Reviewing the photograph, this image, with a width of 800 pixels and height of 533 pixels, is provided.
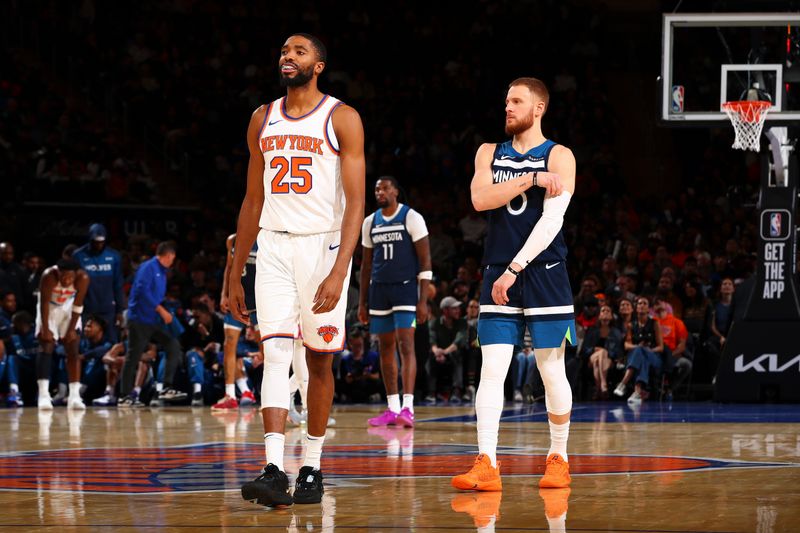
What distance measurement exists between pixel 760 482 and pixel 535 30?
17512mm

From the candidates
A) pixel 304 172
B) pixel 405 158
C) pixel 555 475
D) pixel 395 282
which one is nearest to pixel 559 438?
pixel 555 475

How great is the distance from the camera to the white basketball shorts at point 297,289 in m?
5.94

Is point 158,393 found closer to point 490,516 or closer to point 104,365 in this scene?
point 104,365

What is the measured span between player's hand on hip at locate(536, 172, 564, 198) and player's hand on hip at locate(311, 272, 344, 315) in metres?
1.24

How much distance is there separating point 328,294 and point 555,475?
5.11 feet

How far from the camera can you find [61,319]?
48.6ft

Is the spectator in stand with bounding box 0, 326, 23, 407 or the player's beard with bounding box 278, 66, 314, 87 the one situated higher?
the player's beard with bounding box 278, 66, 314, 87

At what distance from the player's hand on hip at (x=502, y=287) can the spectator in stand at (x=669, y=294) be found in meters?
9.14

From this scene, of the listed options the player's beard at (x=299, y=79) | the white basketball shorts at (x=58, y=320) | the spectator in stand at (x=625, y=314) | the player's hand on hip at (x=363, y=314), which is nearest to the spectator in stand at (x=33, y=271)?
the white basketball shorts at (x=58, y=320)

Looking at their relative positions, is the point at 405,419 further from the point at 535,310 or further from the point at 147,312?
the point at 147,312

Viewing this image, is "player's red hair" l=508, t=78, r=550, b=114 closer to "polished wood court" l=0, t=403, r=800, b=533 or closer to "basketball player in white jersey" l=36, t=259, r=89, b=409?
"polished wood court" l=0, t=403, r=800, b=533

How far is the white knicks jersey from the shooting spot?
5.97 metres

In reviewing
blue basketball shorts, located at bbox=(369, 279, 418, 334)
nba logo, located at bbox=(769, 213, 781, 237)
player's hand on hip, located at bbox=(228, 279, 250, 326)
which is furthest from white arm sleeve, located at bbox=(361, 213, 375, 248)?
player's hand on hip, located at bbox=(228, 279, 250, 326)

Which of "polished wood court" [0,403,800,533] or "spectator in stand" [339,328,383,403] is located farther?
"spectator in stand" [339,328,383,403]
